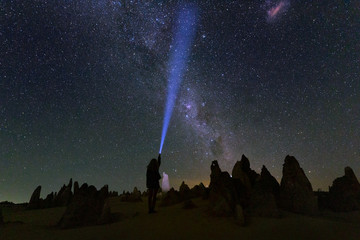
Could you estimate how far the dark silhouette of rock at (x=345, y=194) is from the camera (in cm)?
1222

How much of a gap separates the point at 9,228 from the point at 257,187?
418 inches

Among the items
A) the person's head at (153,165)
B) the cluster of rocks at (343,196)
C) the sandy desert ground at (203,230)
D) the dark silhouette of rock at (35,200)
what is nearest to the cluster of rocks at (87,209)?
the sandy desert ground at (203,230)

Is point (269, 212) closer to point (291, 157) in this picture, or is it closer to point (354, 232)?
point (354, 232)

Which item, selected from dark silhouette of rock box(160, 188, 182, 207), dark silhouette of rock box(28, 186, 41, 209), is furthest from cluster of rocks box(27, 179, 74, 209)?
dark silhouette of rock box(160, 188, 182, 207)

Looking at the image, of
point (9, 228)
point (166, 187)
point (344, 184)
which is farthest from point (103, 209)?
point (166, 187)

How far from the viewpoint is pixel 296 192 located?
1098 centimetres

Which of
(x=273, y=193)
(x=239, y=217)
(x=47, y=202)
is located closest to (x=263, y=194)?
(x=239, y=217)

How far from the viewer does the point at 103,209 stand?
33.8ft

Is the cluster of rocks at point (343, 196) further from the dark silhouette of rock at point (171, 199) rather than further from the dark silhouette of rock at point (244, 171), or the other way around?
the dark silhouette of rock at point (171, 199)

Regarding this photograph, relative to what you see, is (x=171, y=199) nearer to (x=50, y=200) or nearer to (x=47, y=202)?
(x=47, y=202)

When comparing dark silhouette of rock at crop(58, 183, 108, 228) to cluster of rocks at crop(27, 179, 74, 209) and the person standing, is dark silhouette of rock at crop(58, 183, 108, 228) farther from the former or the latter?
cluster of rocks at crop(27, 179, 74, 209)

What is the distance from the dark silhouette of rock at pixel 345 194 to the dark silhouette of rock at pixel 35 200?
2386cm

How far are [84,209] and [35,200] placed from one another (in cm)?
1635

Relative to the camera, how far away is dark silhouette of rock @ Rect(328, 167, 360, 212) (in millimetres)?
12219
